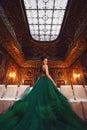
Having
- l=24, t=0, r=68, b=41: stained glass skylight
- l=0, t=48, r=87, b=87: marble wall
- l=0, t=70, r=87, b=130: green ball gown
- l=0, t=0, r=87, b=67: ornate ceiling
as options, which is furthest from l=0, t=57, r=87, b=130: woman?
l=0, t=48, r=87, b=87: marble wall

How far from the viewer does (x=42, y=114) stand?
5.48 feet

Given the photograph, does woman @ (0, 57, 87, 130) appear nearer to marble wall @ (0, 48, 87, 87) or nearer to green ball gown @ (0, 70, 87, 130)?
green ball gown @ (0, 70, 87, 130)

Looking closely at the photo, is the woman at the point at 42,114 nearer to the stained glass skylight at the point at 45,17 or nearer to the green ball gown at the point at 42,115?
the green ball gown at the point at 42,115

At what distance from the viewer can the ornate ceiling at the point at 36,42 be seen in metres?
6.13

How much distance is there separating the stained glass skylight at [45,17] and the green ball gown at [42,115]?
6232 millimetres

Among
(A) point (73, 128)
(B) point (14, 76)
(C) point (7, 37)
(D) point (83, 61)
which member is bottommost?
(A) point (73, 128)

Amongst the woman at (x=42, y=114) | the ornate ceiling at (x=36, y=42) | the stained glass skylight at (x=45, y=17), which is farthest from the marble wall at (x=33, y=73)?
the woman at (x=42, y=114)

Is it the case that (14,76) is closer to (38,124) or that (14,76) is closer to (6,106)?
(6,106)

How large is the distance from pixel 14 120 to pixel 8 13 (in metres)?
6.62

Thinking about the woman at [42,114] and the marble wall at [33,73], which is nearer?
the woman at [42,114]

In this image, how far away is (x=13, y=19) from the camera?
7.23 meters

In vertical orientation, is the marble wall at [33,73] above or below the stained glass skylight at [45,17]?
below

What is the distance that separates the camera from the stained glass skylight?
687cm

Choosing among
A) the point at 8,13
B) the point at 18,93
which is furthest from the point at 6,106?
the point at 8,13
